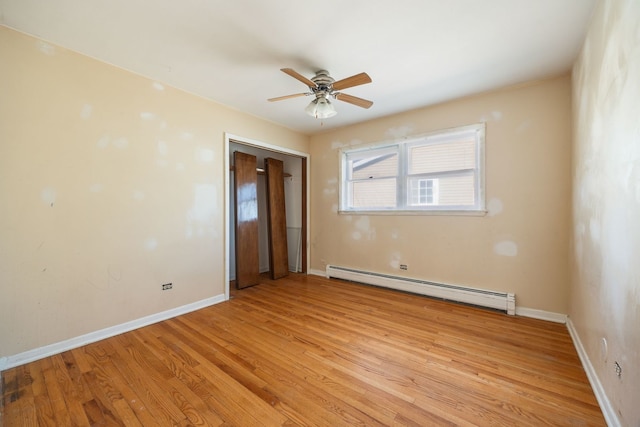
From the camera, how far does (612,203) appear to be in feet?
A: 4.74

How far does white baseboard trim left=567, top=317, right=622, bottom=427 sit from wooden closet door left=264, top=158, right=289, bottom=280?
3856 millimetres

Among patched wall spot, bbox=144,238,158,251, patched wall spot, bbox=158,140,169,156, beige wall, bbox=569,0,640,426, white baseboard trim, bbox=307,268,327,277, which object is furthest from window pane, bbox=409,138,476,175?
patched wall spot, bbox=144,238,158,251

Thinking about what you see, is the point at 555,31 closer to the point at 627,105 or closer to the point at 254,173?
the point at 627,105

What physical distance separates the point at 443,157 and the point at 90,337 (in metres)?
4.53

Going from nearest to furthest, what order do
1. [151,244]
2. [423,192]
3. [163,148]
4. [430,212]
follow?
[151,244] < [163,148] < [430,212] < [423,192]

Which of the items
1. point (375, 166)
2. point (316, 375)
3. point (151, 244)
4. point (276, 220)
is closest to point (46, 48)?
point (151, 244)

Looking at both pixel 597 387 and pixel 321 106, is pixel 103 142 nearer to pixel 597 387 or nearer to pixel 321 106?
pixel 321 106

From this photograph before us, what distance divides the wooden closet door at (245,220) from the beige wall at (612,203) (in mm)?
3846

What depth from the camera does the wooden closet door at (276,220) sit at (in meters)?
4.54

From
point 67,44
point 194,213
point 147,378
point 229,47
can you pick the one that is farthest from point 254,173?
point 147,378

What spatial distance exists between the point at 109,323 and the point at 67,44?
2610mm

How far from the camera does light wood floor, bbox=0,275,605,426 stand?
4.85ft

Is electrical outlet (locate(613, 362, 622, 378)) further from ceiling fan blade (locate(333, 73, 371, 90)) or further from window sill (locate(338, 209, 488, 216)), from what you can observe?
ceiling fan blade (locate(333, 73, 371, 90))

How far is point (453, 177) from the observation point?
338 centimetres
